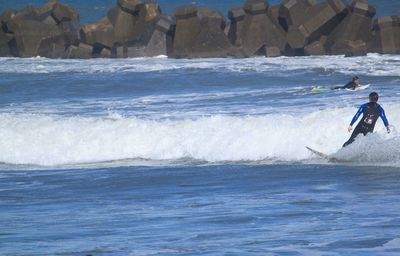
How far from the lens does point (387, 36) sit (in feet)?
133

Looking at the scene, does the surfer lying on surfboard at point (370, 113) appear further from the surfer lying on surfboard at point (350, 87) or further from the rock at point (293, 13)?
the rock at point (293, 13)

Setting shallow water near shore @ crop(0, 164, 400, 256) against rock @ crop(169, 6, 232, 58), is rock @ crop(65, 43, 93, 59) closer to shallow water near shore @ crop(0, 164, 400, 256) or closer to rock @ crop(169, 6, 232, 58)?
rock @ crop(169, 6, 232, 58)

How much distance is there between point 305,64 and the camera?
123 ft

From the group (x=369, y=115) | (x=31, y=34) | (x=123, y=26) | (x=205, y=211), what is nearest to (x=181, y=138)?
(x=369, y=115)

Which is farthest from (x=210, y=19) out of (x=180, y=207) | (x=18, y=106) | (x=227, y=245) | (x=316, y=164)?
(x=227, y=245)

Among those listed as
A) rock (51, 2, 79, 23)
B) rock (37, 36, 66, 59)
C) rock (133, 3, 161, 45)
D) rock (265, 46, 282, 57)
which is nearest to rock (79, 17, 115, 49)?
rock (133, 3, 161, 45)

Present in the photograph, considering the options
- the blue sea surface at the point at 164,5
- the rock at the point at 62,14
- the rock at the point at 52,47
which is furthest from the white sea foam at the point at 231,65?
the blue sea surface at the point at 164,5

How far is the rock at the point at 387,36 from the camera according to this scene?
3994 centimetres

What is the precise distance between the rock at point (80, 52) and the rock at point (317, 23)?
800cm

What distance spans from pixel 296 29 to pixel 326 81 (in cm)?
874

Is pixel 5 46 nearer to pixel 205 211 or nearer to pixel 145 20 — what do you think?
pixel 145 20

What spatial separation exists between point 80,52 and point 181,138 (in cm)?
2367

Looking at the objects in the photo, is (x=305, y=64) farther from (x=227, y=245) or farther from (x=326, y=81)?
(x=227, y=245)

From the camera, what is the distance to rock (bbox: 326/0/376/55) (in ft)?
133
